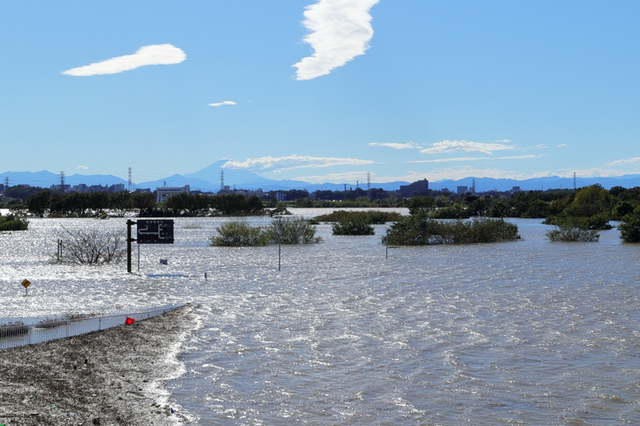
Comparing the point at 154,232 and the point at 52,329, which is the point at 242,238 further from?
the point at 52,329

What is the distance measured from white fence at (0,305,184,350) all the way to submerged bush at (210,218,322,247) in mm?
29269

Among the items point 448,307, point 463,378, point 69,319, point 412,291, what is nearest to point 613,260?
point 412,291

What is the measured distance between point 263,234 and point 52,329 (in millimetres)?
31513

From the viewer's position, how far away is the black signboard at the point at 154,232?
2356 cm

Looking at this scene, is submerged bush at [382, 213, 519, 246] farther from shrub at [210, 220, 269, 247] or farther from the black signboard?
the black signboard

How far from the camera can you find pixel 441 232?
44031 mm

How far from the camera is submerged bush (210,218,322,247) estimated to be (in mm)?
43469

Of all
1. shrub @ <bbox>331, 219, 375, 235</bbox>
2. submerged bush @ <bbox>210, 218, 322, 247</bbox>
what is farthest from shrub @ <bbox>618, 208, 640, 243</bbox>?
submerged bush @ <bbox>210, 218, 322, 247</bbox>

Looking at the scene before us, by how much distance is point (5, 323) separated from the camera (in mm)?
12969

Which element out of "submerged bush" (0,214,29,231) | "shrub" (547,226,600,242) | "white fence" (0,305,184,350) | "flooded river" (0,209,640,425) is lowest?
"flooded river" (0,209,640,425)

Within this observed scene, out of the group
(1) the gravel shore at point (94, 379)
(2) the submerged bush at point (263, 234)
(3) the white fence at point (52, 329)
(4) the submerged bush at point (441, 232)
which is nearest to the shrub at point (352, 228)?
(2) the submerged bush at point (263, 234)

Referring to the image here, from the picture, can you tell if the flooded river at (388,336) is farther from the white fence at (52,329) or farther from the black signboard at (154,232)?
the white fence at (52,329)

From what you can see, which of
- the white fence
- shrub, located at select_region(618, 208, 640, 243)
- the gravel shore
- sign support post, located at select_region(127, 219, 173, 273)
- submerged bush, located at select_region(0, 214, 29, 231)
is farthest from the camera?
submerged bush, located at select_region(0, 214, 29, 231)

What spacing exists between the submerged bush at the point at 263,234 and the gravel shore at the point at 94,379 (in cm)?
3070
